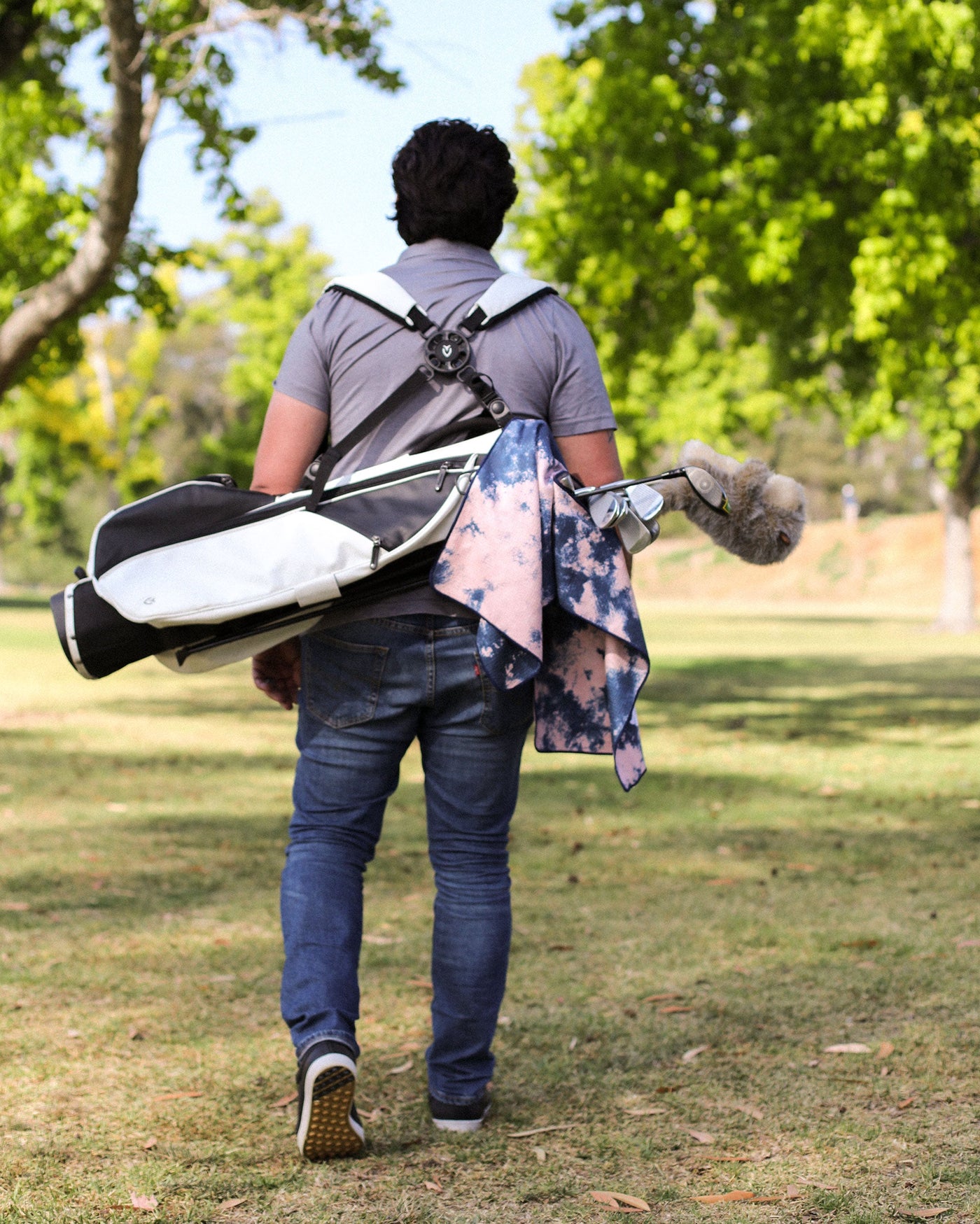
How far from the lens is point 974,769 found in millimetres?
9039

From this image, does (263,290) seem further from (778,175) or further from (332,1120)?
(332,1120)

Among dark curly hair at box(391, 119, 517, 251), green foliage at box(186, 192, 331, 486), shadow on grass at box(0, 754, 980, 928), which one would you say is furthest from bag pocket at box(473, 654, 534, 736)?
green foliage at box(186, 192, 331, 486)

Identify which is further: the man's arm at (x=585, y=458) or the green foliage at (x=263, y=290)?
the green foliage at (x=263, y=290)

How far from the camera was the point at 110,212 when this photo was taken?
31.7 ft

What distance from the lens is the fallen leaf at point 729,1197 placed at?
104 inches

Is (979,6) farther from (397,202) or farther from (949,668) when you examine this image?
(949,668)

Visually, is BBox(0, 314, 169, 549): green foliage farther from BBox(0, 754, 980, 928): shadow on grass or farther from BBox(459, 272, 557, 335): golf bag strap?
BBox(459, 272, 557, 335): golf bag strap

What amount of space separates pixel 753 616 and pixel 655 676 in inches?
757

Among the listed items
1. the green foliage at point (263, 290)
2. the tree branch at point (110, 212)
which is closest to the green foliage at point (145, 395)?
the green foliage at point (263, 290)

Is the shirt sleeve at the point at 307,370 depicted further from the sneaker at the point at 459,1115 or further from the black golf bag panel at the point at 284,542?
the sneaker at the point at 459,1115

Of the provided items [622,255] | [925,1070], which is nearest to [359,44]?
[622,255]

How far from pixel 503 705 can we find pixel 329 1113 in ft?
2.94

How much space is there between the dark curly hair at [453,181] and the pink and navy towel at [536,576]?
53cm

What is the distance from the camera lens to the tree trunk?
1110 inches
